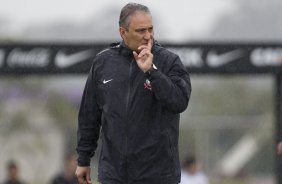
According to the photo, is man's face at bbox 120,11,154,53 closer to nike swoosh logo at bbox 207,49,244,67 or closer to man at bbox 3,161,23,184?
nike swoosh logo at bbox 207,49,244,67

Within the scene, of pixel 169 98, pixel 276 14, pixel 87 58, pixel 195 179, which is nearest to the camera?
pixel 169 98

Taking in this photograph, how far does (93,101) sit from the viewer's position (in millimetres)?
8703

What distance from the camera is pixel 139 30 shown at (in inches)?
327

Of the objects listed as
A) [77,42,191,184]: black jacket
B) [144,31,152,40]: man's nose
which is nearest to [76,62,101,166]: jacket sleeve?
[77,42,191,184]: black jacket

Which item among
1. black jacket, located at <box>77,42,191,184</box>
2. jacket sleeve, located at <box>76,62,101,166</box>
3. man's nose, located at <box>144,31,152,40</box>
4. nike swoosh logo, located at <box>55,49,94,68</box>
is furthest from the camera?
nike swoosh logo, located at <box>55,49,94,68</box>

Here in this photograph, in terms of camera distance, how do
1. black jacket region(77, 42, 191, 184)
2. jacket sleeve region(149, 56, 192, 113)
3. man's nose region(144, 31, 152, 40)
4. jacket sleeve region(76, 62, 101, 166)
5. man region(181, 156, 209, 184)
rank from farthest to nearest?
man region(181, 156, 209, 184) < jacket sleeve region(76, 62, 101, 166) < black jacket region(77, 42, 191, 184) < man's nose region(144, 31, 152, 40) < jacket sleeve region(149, 56, 192, 113)

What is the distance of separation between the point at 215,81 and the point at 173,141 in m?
48.6

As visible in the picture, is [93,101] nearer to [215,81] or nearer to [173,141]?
[173,141]

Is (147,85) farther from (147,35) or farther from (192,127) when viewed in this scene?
(192,127)

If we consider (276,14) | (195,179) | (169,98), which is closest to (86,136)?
(169,98)

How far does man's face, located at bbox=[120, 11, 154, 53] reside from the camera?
828 cm

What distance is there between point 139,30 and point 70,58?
7.24m

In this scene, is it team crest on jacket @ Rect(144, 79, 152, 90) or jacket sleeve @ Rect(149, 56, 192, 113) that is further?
team crest on jacket @ Rect(144, 79, 152, 90)

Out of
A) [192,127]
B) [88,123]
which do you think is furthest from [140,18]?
[192,127]
